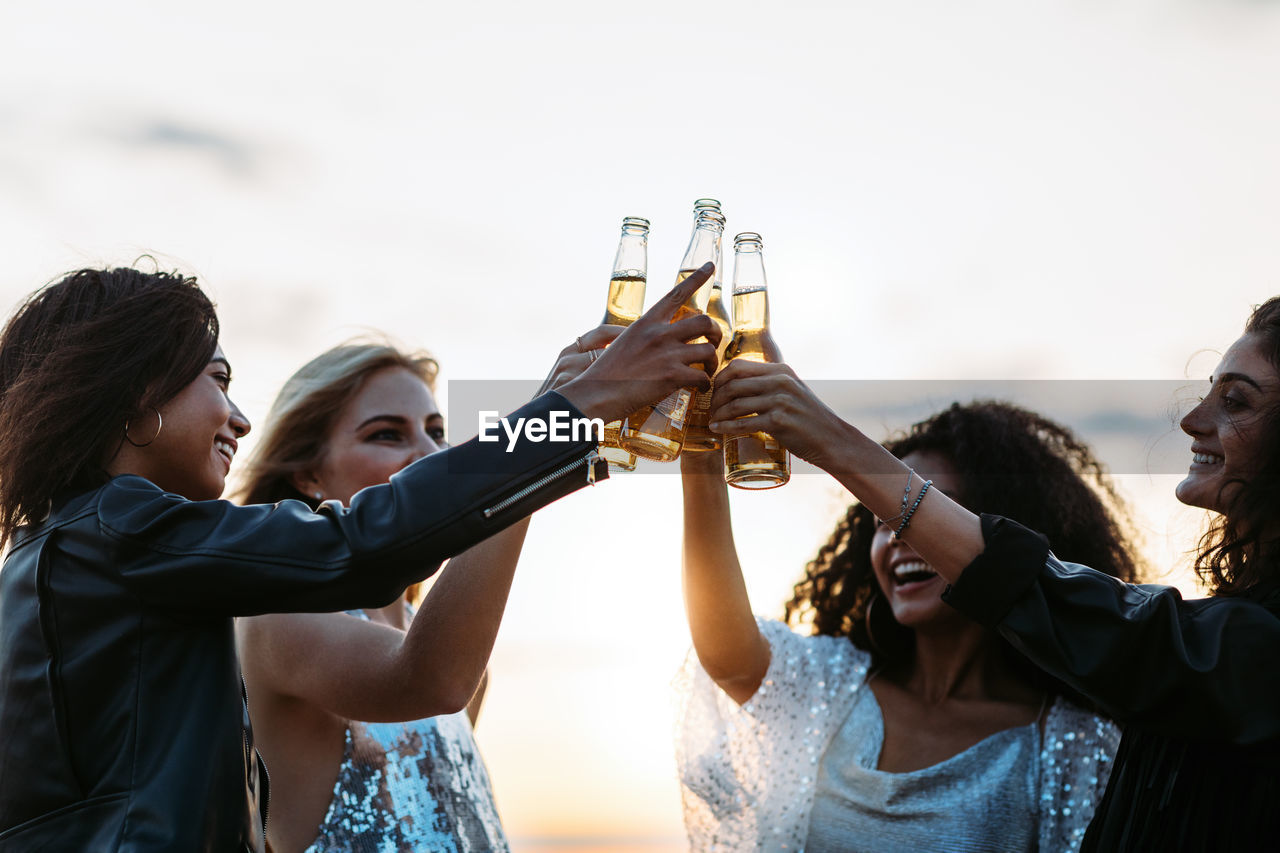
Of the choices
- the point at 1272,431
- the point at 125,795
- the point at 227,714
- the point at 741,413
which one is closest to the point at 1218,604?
the point at 1272,431

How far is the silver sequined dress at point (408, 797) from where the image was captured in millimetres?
2418

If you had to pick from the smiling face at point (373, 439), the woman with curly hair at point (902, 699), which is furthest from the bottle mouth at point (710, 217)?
the smiling face at point (373, 439)

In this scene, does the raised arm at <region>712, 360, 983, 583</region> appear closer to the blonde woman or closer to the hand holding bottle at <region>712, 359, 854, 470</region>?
the hand holding bottle at <region>712, 359, 854, 470</region>

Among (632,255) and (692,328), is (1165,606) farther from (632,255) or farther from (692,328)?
(632,255)

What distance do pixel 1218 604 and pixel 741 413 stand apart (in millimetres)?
890

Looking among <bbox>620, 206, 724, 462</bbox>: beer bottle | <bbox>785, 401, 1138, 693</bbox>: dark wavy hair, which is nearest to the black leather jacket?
<bbox>620, 206, 724, 462</bbox>: beer bottle

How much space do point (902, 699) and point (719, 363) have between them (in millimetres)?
1372

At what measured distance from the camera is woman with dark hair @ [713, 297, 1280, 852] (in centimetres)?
183

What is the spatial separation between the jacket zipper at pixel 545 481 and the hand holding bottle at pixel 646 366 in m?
0.08

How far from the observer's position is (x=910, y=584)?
10.1ft

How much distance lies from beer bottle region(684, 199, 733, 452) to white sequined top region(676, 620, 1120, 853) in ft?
3.05

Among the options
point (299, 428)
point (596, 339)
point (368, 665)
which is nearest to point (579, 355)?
point (596, 339)

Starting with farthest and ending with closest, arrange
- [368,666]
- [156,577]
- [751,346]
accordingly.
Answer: [751,346], [368,666], [156,577]

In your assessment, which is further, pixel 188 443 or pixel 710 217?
pixel 710 217
